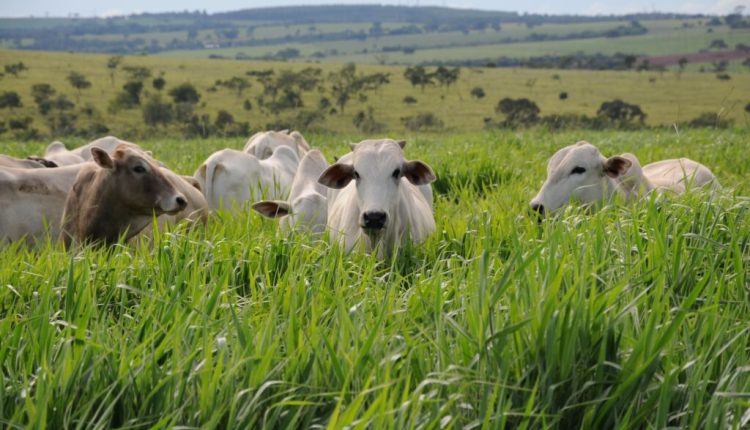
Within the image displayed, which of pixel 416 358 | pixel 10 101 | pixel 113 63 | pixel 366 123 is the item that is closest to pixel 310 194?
pixel 416 358

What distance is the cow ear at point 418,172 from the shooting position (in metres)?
6.25

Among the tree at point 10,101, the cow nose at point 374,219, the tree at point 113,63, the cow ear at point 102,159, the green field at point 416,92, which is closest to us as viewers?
the cow nose at point 374,219

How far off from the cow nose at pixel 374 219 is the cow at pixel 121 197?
1777mm

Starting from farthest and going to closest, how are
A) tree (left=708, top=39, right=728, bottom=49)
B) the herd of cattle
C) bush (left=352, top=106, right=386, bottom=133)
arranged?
tree (left=708, top=39, right=728, bottom=49), bush (left=352, top=106, right=386, bottom=133), the herd of cattle

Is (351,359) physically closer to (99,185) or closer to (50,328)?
(50,328)

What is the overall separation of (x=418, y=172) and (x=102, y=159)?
2.50 m

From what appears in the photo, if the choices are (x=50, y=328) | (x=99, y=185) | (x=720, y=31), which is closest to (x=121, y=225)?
(x=99, y=185)

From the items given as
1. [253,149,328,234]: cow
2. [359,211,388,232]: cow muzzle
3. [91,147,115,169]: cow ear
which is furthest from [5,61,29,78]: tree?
[359,211,388,232]: cow muzzle

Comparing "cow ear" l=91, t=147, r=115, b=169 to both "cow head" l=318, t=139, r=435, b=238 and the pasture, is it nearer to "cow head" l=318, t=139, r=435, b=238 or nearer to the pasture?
"cow head" l=318, t=139, r=435, b=238

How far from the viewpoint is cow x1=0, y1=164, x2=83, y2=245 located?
7027 millimetres

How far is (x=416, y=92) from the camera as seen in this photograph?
73.4m

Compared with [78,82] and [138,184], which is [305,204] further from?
[78,82]

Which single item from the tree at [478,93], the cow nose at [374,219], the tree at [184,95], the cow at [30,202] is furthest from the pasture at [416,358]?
the tree at [478,93]

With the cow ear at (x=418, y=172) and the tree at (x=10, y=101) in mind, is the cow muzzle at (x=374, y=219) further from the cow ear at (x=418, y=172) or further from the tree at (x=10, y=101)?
the tree at (x=10, y=101)
